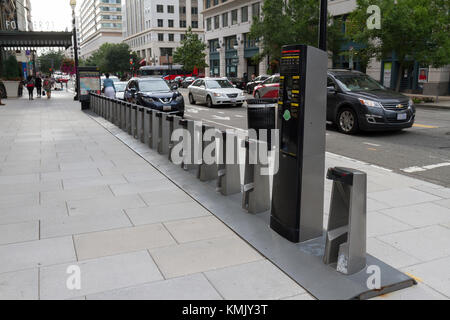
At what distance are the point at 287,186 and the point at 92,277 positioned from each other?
1.99m

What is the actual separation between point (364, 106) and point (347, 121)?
80 cm

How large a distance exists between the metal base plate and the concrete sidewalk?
10 centimetres

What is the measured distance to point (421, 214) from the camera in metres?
5.29

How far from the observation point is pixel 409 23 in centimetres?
2056

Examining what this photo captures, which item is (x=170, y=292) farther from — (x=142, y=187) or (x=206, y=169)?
(x=206, y=169)

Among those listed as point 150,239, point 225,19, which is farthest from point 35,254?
point 225,19

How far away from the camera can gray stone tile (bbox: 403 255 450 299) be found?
3512mm

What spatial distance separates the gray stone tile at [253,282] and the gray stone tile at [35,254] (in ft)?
4.81

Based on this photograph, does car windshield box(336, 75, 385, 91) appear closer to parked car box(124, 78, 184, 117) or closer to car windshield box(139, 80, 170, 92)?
parked car box(124, 78, 184, 117)

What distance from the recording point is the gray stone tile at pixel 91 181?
682cm

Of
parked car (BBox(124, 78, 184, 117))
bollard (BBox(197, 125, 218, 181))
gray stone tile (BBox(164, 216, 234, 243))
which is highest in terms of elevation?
parked car (BBox(124, 78, 184, 117))

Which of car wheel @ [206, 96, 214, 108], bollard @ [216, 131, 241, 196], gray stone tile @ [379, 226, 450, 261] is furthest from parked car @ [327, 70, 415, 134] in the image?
car wheel @ [206, 96, 214, 108]

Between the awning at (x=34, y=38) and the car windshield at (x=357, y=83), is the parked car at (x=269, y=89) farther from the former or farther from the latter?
the awning at (x=34, y=38)

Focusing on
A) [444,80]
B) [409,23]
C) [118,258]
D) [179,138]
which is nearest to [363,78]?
[179,138]
